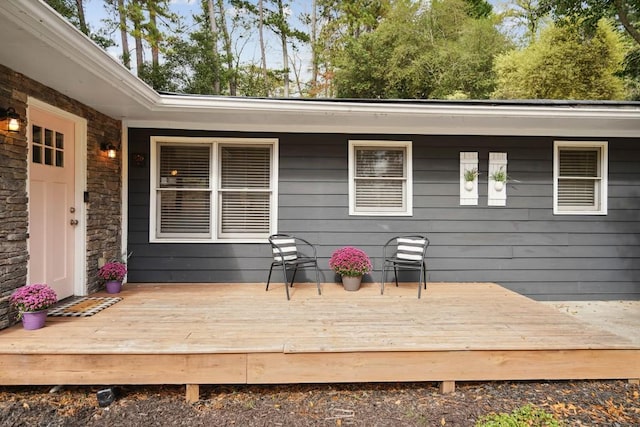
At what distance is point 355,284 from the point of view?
381 cm

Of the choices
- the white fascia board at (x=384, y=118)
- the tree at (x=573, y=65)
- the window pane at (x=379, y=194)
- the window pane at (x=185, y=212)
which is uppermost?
the tree at (x=573, y=65)

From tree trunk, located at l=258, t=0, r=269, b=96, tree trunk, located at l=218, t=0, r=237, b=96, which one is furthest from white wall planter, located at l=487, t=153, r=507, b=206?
tree trunk, located at l=258, t=0, r=269, b=96

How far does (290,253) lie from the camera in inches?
150

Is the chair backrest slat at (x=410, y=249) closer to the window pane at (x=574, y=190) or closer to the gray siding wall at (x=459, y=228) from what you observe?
the gray siding wall at (x=459, y=228)

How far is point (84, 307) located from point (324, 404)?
2291 mm

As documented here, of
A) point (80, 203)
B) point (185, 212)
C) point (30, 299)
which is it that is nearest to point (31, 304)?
point (30, 299)

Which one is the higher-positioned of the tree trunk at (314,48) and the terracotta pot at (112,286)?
the tree trunk at (314,48)

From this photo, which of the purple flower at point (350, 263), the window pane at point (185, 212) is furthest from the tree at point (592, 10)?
the window pane at point (185, 212)

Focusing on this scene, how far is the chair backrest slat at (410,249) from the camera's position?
148 inches

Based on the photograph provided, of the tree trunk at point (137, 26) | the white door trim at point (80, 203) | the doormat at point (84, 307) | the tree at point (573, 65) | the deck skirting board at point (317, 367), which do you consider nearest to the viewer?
the deck skirting board at point (317, 367)

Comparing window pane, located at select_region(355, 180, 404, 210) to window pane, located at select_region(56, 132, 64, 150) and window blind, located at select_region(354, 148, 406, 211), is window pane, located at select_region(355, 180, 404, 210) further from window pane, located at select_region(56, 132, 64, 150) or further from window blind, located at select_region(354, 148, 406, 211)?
window pane, located at select_region(56, 132, 64, 150)

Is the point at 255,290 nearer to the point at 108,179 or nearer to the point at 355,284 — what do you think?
the point at 355,284

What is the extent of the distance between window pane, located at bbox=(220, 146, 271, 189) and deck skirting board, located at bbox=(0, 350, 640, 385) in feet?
7.88

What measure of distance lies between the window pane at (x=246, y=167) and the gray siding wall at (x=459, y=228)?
20 cm
